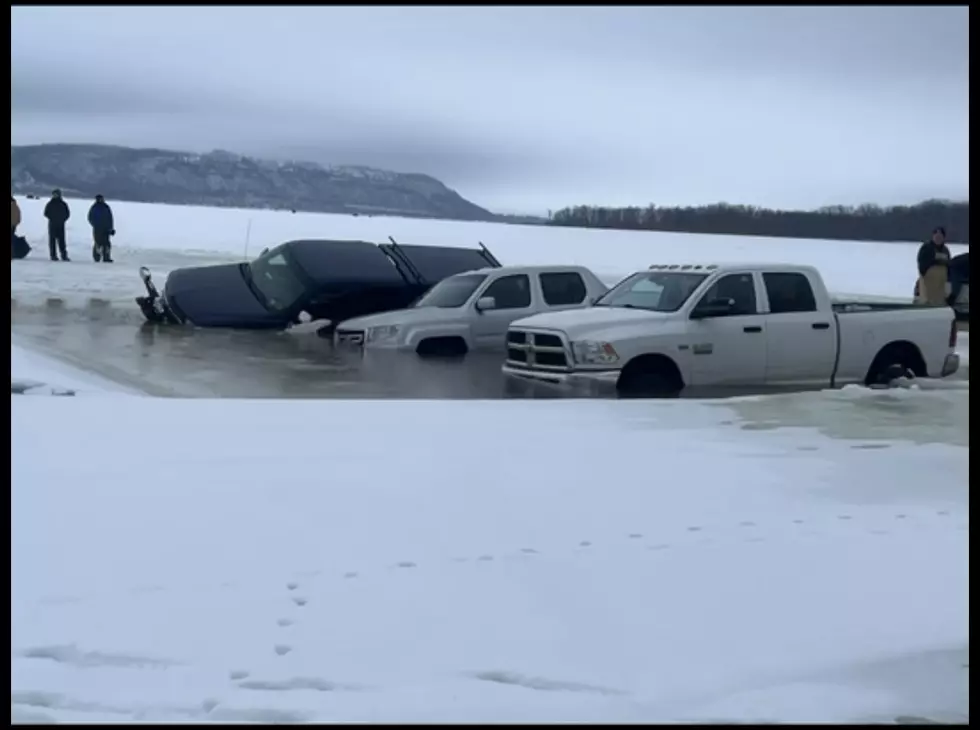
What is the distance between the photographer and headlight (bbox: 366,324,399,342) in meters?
13.4

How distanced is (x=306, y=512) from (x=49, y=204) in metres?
22.6

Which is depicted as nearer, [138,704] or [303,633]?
[138,704]

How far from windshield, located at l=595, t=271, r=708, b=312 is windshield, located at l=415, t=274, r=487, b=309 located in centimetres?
246

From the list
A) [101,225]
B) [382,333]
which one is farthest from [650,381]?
[101,225]

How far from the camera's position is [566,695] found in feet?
12.1

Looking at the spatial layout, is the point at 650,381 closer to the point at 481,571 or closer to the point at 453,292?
the point at 453,292

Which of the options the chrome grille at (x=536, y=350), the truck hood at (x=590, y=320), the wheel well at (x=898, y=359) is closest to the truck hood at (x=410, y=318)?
the chrome grille at (x=536, y=350)

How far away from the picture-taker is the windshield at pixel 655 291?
1112cm

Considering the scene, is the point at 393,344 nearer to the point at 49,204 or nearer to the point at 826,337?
the point at 826,337

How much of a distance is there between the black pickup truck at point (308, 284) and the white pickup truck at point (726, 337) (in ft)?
15.3

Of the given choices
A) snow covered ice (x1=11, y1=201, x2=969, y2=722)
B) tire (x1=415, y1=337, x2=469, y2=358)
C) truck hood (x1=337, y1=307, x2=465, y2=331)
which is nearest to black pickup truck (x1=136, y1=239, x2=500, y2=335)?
truck hood (x1=337, y1=307, x2=465, y2=331)

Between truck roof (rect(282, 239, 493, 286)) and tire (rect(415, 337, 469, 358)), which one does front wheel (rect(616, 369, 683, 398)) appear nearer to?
tire (rect(415, 337, 469, 358))

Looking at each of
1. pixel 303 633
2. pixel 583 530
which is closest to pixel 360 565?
pixel 303 633

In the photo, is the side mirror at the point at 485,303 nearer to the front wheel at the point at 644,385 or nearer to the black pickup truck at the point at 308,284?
the black pickup truck at the point at 308,284
